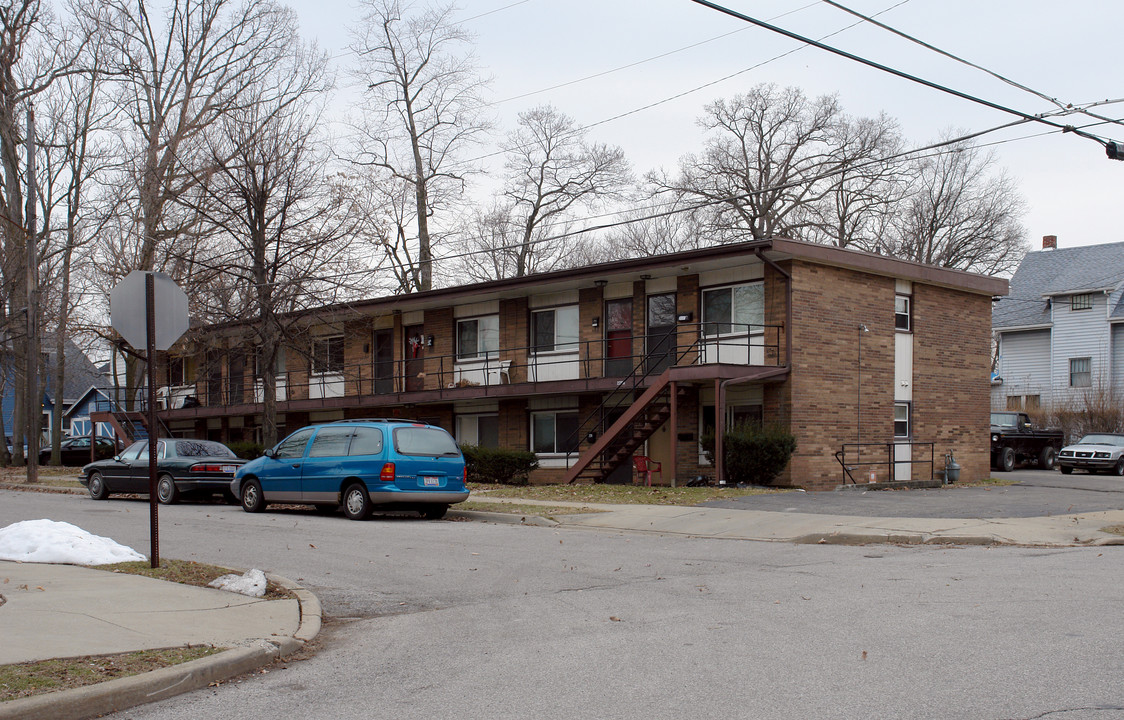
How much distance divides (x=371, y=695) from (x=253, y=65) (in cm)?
3562

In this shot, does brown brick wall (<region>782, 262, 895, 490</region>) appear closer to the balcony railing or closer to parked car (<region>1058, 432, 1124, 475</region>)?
the balcony railing

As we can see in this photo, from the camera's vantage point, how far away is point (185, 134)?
35281 millimetres

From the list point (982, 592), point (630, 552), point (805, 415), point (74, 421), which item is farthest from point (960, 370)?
point (74, 421)

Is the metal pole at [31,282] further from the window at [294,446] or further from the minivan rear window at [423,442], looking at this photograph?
the minivan rear window at [423,442]

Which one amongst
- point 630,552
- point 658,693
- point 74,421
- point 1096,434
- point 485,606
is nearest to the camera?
point 658,693

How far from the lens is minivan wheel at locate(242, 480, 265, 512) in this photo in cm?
1886

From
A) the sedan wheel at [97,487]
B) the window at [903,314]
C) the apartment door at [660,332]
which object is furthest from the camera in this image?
the window at [903,314]

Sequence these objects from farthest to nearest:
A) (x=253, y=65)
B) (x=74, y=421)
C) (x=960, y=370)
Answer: (x=74, y=421) < (x=253, y=65) < (x=960, y=370)

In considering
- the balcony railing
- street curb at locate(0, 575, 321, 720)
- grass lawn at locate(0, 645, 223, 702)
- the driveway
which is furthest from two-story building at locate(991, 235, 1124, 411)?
grass lawn at locate(0, 645, 223, 702)

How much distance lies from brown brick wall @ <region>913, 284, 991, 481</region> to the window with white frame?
218mm

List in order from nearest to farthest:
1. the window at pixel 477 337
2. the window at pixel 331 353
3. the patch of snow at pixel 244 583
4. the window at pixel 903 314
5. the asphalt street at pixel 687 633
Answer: the asphalt street at pixel 687 633, the patch of snow at pixel 244 583, the window at pixel 903 314, the window at pixel 477 337, the window at pixel 331 353

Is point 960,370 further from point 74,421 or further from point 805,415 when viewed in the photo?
point 74,421

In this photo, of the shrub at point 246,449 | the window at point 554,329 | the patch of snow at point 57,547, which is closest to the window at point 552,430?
the window at point 554,329

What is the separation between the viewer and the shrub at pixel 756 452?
71.6 feet
